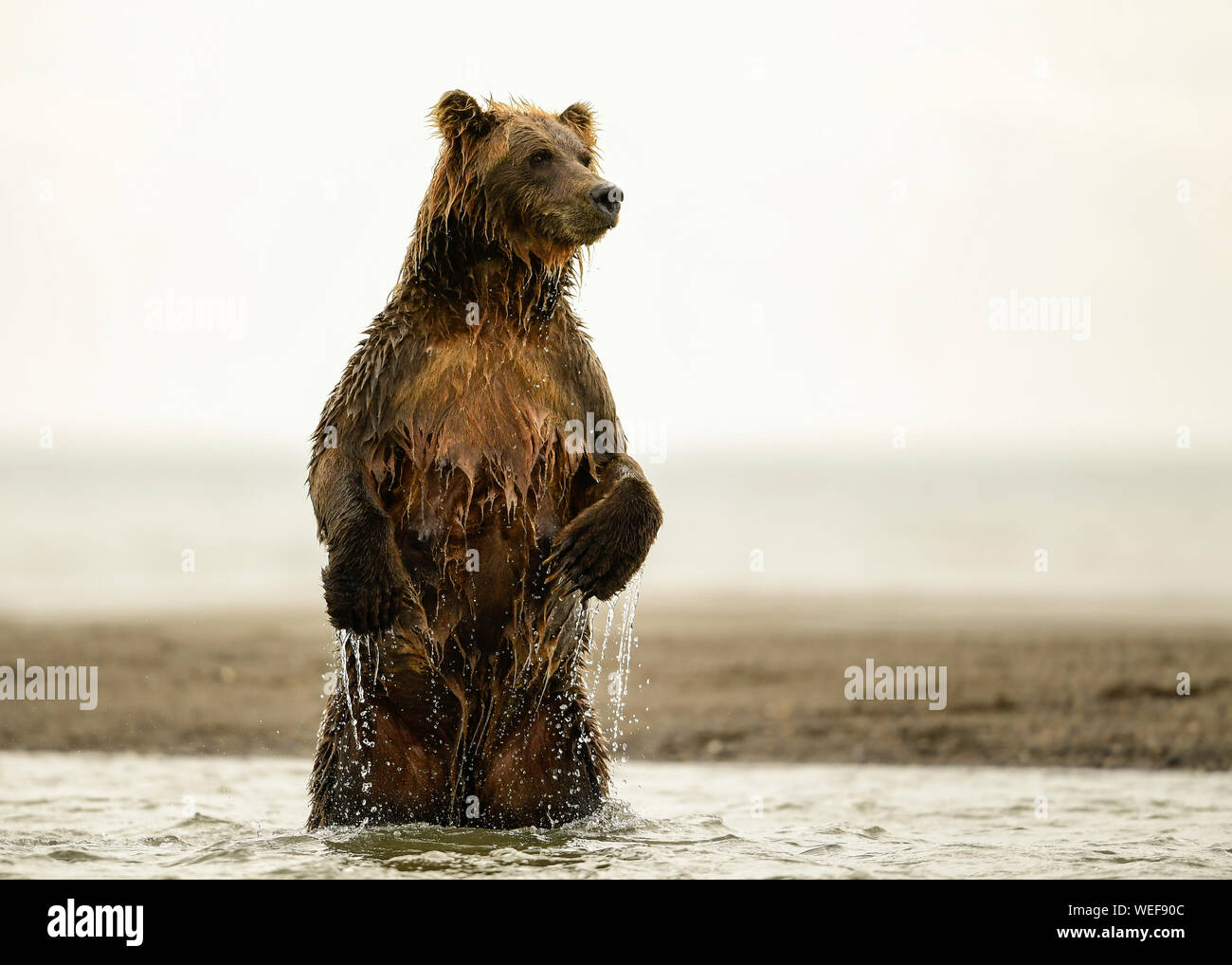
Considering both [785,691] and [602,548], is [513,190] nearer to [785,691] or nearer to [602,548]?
[602,548]

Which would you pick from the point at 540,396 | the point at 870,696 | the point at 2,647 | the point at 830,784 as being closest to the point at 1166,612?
the point at 870,696

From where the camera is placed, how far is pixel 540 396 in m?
7.42

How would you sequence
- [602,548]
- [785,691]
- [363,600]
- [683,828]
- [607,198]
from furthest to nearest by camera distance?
[785,691] < [683,828] < [607,198] < [602,548] < [363,600]

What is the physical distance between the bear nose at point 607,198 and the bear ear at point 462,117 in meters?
0.72

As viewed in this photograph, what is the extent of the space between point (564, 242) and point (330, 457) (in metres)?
1.44

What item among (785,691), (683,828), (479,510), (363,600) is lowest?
(683,828)

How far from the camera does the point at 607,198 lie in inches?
287

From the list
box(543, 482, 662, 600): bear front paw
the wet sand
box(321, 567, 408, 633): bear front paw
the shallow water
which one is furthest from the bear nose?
the wet sand

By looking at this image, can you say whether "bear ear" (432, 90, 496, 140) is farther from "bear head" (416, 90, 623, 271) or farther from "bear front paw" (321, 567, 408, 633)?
"bear front paw" (321, 567, 408, 633)

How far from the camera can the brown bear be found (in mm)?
7203

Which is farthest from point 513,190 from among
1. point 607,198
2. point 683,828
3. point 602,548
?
point 683,828

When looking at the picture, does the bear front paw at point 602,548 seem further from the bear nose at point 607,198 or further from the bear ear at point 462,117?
the bear ear at point 462,117

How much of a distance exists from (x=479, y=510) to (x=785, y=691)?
693cm

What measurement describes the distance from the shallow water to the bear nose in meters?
2.78
